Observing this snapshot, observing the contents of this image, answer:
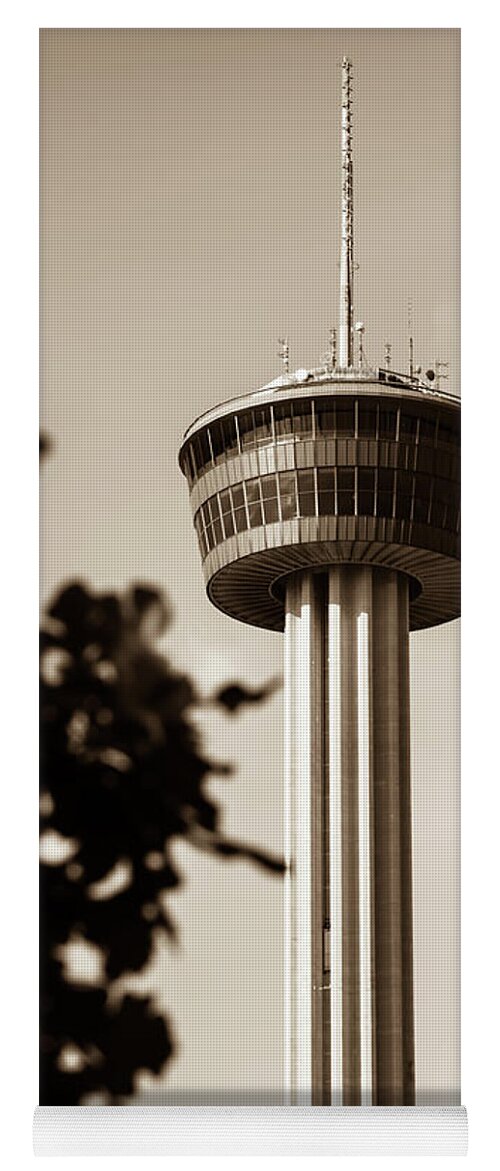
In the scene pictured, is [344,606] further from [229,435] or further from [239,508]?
[229,435]

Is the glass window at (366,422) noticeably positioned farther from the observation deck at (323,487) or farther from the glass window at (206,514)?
the glass window at (206,514)

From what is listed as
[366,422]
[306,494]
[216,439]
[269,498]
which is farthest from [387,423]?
[216,439]

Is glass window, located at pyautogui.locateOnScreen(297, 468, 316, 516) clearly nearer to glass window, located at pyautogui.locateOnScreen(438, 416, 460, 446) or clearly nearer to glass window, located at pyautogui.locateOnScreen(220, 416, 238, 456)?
glass window, located at pyautogui.locateOnScreen(220, 416, 238, 456)

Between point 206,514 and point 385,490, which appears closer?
point 206,514

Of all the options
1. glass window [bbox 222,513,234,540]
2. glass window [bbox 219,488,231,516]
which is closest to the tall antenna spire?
glass window [bbox 219,488,231,516]
